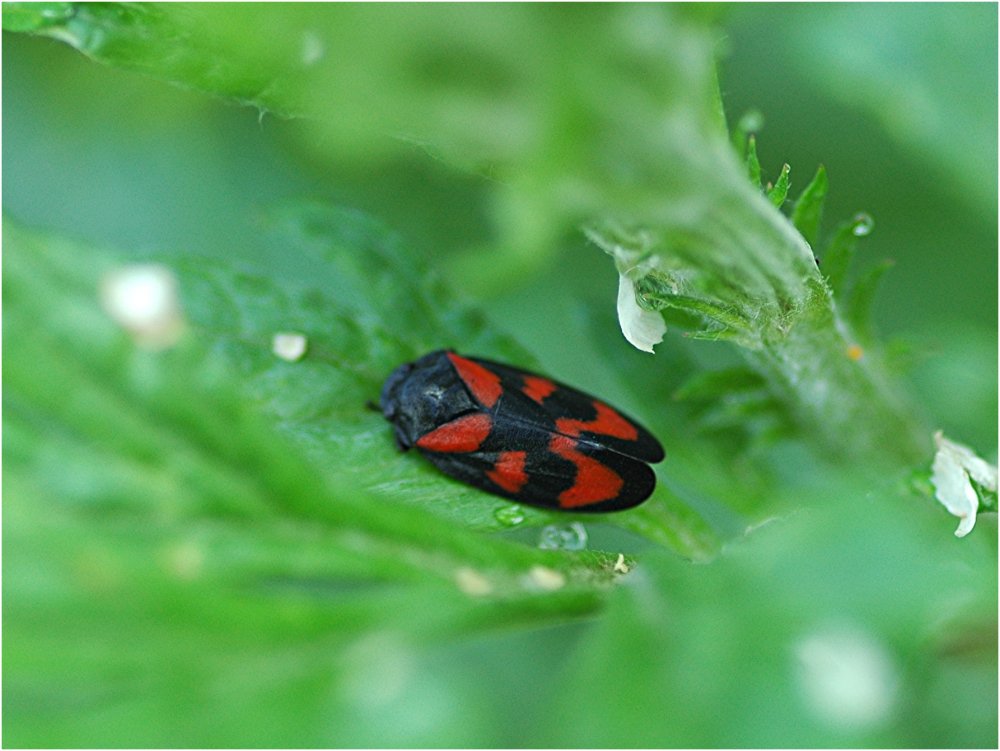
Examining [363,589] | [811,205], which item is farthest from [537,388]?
[363,589]

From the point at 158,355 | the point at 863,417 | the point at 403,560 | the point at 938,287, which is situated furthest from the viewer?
the point at 938,287

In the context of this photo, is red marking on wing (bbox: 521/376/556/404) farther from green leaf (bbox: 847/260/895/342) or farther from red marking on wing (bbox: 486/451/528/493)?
green leaf (bbox: 847/260/895/342)

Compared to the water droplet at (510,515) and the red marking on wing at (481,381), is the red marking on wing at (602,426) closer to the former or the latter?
the red marking on wing at (481,381)

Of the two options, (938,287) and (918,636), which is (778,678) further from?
(938,287)

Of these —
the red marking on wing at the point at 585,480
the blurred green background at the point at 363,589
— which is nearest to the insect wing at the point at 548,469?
the red marking on wing at the point at 585,480

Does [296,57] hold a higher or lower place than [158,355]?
higher

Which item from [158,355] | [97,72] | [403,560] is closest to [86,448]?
[158,355]

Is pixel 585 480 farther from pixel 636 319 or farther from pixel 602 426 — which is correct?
pixel 636 319

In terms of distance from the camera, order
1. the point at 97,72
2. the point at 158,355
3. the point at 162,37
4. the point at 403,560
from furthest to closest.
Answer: the point at 97,72 < the point at 162,37 < the point at 403,560 < the point at 158,355
